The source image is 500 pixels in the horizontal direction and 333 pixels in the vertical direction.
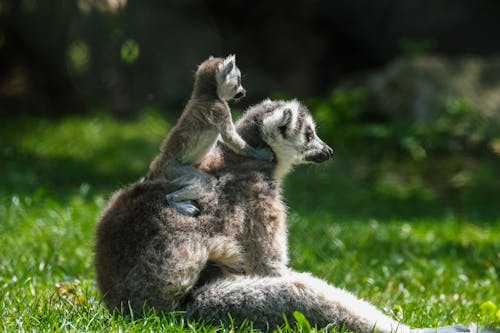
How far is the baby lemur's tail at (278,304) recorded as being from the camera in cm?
466

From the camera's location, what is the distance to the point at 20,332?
14.3ft

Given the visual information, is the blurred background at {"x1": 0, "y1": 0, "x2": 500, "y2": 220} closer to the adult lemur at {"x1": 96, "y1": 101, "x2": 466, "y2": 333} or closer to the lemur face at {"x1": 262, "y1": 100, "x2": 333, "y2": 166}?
the lemur face at {"x1": 262, "y1": 100, "x2": 333, "y2": 166}

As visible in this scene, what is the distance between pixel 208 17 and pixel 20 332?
47.8ft

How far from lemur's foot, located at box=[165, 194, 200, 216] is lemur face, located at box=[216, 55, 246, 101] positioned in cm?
94

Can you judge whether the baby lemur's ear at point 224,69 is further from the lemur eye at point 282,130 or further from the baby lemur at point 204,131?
the lemur eye at point 282,130

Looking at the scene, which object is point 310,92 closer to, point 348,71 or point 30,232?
point 348,71

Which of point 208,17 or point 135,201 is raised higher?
point 208,17

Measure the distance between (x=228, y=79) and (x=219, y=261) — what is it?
1.26 m

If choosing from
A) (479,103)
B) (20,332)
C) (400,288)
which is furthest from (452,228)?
(20,332)

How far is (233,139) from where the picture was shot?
17.4ft

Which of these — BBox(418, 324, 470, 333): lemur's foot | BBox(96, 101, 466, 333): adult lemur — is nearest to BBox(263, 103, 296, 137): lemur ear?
BBox(96, 101, 466, 333): adult lemur

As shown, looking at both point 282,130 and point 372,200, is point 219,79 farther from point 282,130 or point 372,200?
point 372,200

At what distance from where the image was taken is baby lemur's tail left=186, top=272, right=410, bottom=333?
15.3 feet

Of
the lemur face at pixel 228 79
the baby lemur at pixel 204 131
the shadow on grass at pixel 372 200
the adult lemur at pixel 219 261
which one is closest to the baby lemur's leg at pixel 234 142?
the baby lemur at pixel 204 131
